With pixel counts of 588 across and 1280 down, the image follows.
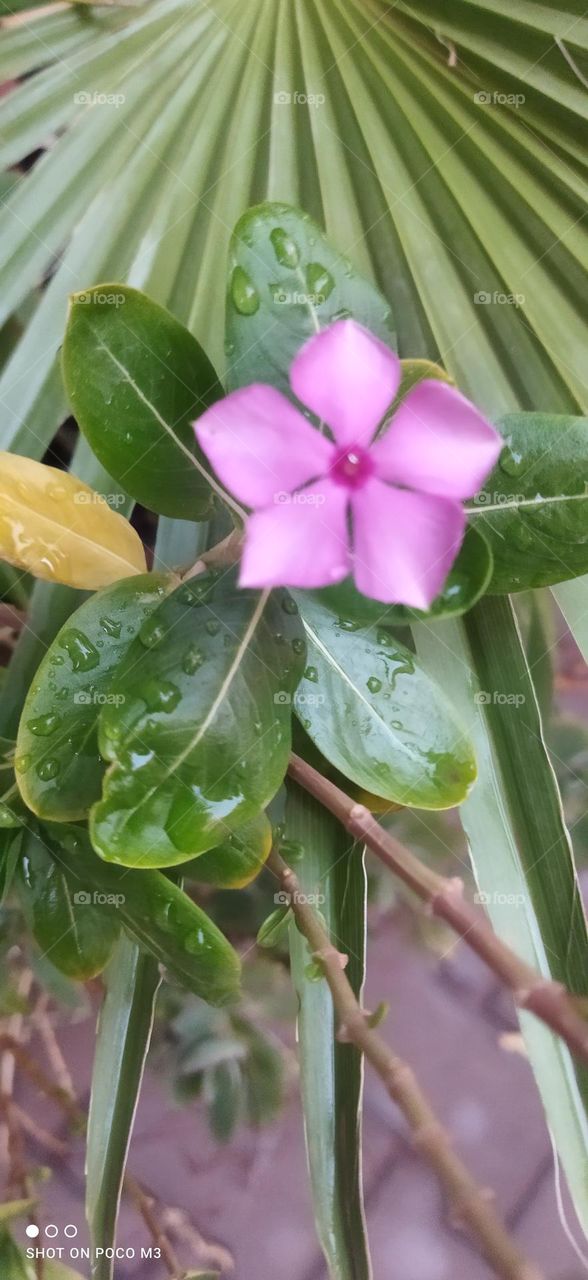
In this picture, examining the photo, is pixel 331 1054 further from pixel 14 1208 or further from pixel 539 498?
pixel 539 498

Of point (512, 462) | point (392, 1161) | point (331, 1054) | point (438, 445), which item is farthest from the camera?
point (392, 1161)

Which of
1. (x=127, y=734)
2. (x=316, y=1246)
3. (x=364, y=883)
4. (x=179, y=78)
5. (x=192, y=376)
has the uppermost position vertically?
(x=179, y=78)

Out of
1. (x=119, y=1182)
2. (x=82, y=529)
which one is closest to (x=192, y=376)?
(x=82, y=529)

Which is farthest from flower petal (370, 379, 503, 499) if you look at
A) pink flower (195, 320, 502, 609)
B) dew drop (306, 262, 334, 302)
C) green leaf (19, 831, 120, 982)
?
green leaf (19, 831, 120, 982)

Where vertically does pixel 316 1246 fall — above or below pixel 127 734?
below

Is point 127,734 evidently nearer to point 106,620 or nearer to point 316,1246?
point 106,620

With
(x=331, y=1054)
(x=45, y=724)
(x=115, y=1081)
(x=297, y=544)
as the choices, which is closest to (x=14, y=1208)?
(x=115, y=1081)

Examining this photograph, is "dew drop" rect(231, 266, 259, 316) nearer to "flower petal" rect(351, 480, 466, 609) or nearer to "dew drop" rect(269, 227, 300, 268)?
"dew drop" rect(269, 227, 300, 268)
